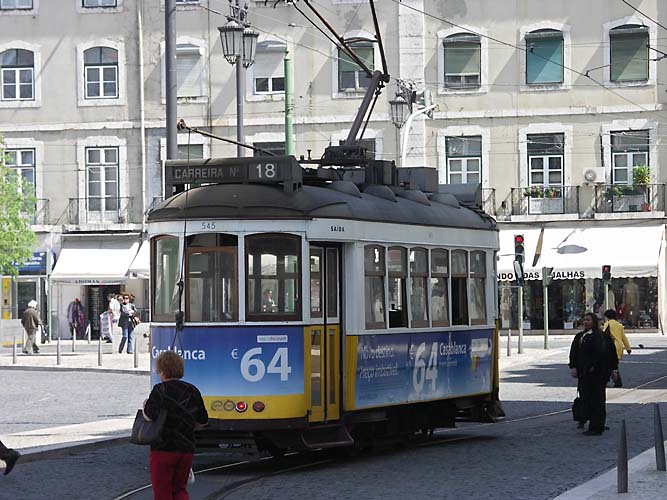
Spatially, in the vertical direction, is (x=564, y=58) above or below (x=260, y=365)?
above

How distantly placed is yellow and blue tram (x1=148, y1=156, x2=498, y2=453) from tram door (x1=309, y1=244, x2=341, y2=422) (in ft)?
0.05

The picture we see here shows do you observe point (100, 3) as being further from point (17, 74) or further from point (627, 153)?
point (627, 153)

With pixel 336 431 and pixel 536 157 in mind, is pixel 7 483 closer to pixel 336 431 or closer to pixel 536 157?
pixel 336 431

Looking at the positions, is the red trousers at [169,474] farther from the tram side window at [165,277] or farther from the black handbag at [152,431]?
the tram side window at [165,277]

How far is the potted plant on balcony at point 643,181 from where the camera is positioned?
164 ft

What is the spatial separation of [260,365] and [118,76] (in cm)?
3921

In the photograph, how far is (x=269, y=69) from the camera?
51375 millimetres

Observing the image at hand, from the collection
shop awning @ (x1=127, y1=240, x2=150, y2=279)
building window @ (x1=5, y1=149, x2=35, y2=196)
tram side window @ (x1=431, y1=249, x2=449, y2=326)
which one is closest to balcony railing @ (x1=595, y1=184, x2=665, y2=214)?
shop awning @ (x1=127, y1=240, x2=150, y2=279)

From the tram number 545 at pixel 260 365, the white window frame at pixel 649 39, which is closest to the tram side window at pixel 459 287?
the tram number 545 at pixel 260 365

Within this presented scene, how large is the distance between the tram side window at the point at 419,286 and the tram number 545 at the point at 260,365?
242 cm

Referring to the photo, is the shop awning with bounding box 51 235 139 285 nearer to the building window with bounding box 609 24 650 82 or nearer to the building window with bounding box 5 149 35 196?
the building window with bounding box 5 149 35 196

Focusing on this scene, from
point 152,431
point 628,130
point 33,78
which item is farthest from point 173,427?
point 33,78

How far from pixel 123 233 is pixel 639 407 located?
31512mm

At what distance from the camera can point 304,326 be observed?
14828mm
